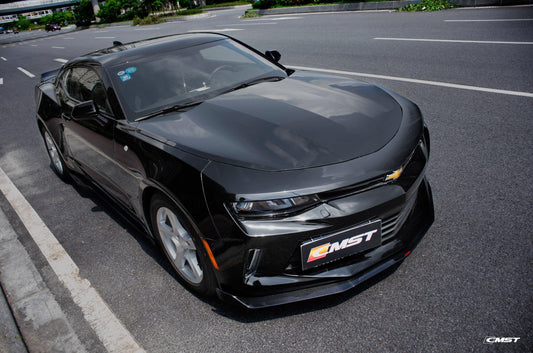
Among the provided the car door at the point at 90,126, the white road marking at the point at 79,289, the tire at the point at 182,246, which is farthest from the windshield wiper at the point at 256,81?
the white road marking at the point at 79,289

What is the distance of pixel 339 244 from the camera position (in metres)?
2.15

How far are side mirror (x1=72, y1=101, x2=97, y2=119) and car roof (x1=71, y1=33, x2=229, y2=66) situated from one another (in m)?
0.40

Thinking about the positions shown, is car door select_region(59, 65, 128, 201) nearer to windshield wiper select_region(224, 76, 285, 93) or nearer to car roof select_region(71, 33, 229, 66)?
car roof select_region(71, 33, 229, 66)

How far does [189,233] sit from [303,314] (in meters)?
0.81

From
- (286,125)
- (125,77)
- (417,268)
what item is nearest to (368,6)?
(125,77)

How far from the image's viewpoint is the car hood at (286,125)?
7.44ft

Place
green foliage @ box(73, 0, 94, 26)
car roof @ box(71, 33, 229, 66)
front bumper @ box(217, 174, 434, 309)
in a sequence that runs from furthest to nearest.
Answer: green foliage @ box(73, 0, 94, 26)
car roof @ box(71, 33, 229, 66)
front bumper @ box(217, 174, 434, 309)

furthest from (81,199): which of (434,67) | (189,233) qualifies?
(434,67)

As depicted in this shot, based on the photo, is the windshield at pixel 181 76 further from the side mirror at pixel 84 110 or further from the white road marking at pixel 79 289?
the white road marking at pixel 79 289

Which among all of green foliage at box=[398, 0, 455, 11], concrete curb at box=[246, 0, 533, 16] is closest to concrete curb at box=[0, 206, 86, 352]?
concrete curb at box=[246, 0, 533, 16]

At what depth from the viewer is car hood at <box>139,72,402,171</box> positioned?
7.44ft

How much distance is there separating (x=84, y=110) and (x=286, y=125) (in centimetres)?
164
